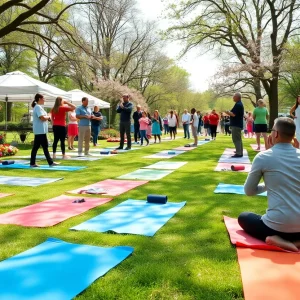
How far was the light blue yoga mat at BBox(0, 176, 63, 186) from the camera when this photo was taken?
279 inches

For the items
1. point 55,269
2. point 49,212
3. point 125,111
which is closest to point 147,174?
point 49,212

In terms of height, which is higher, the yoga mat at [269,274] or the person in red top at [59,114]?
the person in red top at [59,114]

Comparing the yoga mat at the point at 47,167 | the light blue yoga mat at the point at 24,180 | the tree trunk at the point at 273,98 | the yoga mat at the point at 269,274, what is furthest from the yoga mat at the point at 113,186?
the tree trunk at the point at 273,98

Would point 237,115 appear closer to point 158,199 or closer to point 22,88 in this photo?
point 158,199

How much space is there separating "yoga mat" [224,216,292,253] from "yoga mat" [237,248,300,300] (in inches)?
2.6

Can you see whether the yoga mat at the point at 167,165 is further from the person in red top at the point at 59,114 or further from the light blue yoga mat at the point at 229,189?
the person in red top at the point at 59,114

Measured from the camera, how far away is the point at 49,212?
4.90 meters

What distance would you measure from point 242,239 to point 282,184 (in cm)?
72

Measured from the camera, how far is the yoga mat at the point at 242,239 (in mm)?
3547

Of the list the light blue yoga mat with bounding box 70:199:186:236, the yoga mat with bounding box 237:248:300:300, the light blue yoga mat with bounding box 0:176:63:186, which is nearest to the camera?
the yoga mat with bounding box 237:248:300:300

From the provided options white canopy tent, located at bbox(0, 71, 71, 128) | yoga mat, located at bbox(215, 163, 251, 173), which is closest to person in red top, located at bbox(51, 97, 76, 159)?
white canopy tent, located at bbox(0, 71, 71, 128)

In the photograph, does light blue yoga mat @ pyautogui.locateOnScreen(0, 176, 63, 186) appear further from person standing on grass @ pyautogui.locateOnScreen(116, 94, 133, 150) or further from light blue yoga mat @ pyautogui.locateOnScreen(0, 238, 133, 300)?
person standing on grass @ pyautogui.locateOnScreen(116, 94, 133, 150)

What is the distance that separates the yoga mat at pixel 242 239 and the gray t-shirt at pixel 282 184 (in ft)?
0.65

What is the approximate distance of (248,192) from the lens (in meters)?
3.76
